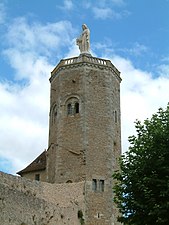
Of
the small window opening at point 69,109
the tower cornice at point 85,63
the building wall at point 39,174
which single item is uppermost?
the tower cornice at point 85,63

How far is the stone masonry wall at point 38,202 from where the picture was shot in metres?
26.9

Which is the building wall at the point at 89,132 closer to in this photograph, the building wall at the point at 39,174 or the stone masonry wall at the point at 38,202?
the stone masonry wall at the point at 38,202

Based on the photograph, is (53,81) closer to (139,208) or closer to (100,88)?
(100,88)

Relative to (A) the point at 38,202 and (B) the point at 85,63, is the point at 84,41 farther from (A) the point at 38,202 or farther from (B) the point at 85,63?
(A) the point at 38,202

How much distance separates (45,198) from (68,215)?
1847 mm

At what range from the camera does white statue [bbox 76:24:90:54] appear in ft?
137

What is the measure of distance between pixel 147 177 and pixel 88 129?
1675 cm

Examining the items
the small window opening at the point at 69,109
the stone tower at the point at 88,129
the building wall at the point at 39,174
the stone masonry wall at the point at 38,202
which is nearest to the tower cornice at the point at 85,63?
the stone tower at the point at 88,129

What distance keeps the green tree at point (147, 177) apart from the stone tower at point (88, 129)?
13461 millimetres

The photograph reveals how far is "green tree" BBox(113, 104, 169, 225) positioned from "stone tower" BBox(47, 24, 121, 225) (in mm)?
13461

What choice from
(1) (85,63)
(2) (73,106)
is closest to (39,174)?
(2) (73,106)

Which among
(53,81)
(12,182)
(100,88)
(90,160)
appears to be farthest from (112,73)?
(12,182)

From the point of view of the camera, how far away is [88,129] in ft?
122

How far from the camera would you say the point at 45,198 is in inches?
1277
